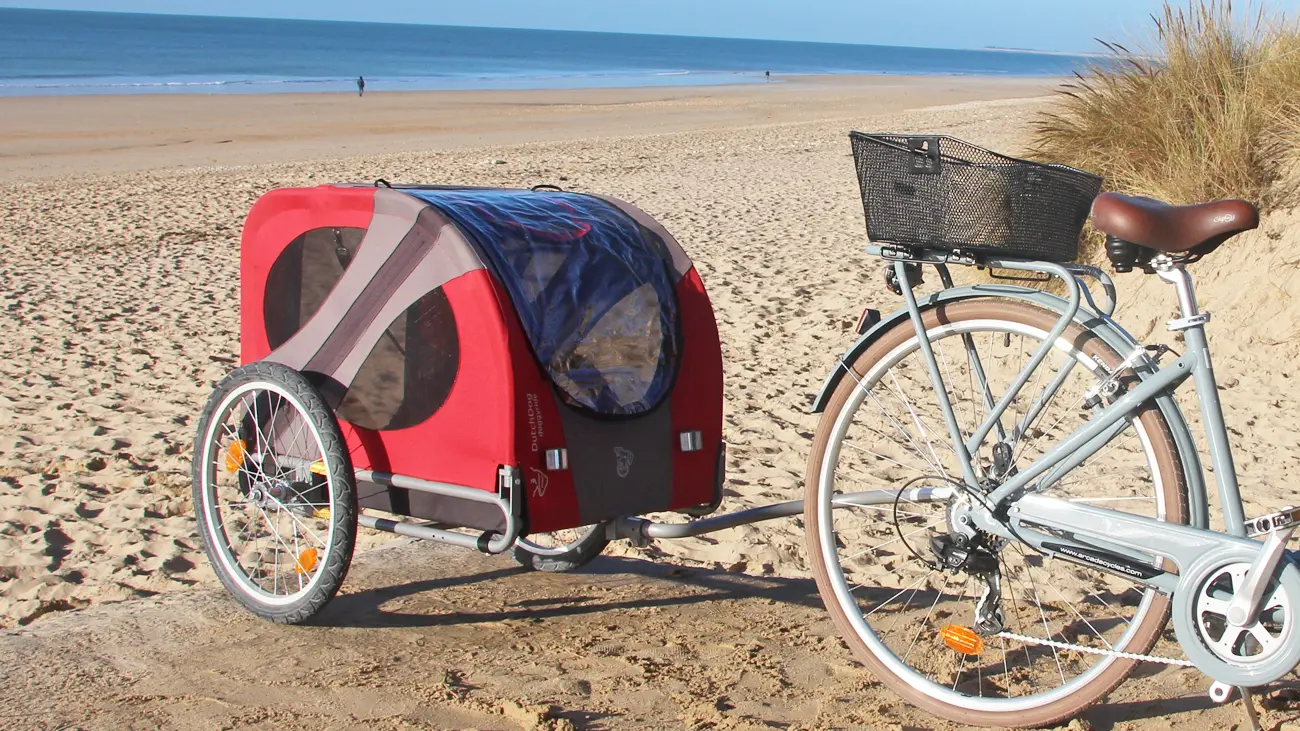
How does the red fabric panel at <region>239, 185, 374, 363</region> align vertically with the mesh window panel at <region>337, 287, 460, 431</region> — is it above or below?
above

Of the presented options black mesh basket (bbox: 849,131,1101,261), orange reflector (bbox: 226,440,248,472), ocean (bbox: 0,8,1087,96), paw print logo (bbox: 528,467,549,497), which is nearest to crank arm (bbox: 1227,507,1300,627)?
black mesh basket (bbox: 849,131,1101,261)

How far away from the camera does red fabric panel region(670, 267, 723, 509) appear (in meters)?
3.85

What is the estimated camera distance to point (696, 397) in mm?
3896

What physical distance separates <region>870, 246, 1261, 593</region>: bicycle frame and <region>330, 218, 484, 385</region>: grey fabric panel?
3.67 feet

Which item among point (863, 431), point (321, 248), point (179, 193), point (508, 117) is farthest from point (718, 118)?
point (321, 248)

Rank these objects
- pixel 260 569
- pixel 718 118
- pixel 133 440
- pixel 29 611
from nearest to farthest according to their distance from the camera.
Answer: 1. pixel 29 611
2. pixel 260 569
3. pixel 133 440
4. pixel 718 118

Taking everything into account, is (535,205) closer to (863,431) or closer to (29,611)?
(29,611)

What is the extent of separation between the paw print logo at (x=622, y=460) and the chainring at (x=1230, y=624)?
5.09 ft

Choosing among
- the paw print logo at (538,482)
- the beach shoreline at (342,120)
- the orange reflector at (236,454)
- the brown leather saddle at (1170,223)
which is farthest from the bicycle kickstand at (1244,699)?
the beach shoreline at (342,120)

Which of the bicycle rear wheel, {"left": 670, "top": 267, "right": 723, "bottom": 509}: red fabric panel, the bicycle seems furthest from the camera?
{"left": 670, "top": 267, "right": 723, "bottom": 509}: red fabric panel

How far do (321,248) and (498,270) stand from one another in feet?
2.56

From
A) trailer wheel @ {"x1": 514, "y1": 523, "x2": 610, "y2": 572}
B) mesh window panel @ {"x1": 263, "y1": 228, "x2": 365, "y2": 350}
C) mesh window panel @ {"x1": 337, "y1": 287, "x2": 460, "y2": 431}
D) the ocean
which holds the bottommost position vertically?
trailer wheel @ {"x1": 514, "y1": 523, "x2": 610, "y2": 572}

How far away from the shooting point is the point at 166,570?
459 centimetres

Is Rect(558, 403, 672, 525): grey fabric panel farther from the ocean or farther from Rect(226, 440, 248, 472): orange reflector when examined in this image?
the ocean
